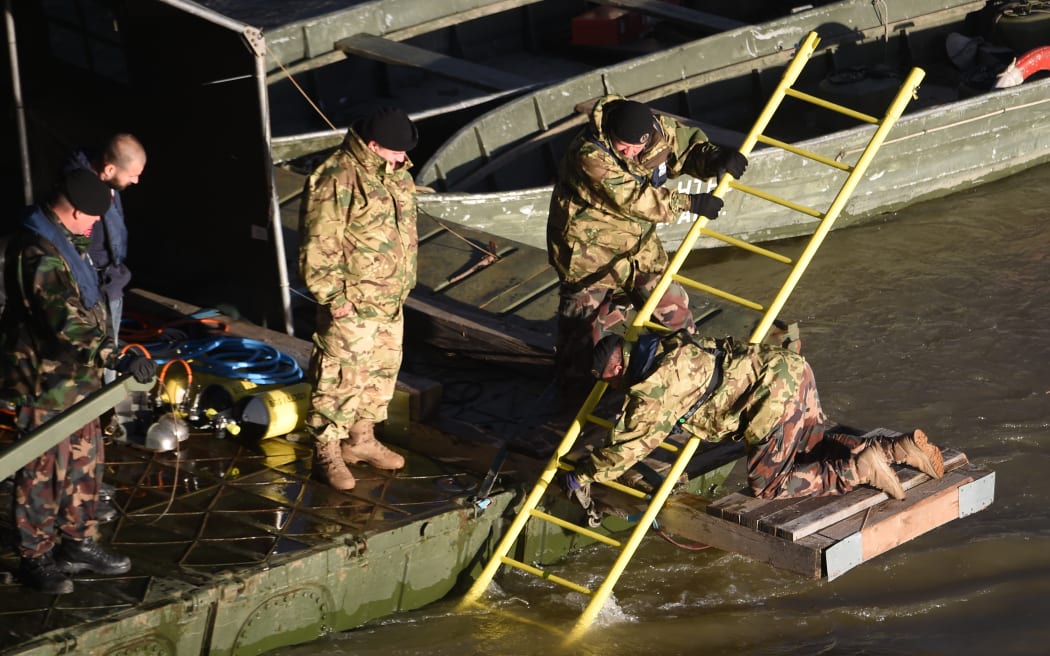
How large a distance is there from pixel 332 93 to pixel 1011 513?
25.5 feet

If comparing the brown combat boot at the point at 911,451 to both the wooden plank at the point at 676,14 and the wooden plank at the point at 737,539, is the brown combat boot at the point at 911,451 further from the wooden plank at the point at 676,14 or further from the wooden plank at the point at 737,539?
the wooden plank at the point at 676,14

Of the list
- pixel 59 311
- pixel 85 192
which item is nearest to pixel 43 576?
pixel 59 311

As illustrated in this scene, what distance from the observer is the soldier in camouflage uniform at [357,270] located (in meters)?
7.29

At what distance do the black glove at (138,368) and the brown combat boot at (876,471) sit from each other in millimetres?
3398

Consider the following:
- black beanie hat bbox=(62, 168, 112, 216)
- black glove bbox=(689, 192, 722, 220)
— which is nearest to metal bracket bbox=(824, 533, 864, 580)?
black glove bbox=(689, 192, 722, 220)

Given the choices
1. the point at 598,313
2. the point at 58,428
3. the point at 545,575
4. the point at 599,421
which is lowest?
the point at 545,575

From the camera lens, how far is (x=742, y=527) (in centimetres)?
740

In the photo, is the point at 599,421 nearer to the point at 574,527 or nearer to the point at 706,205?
the point at 574,527

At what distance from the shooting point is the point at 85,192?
6320mm

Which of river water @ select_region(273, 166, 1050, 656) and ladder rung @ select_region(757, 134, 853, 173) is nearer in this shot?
river water @ select_region(273, 166, 1050, 656)

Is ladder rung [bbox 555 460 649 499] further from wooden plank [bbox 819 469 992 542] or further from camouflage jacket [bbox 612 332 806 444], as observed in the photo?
wooden plank [bbox 819 469 992 542]

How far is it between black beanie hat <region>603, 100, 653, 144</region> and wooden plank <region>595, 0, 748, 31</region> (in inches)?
275

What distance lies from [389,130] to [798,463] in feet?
8.52

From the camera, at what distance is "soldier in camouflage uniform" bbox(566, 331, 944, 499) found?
7230mm
